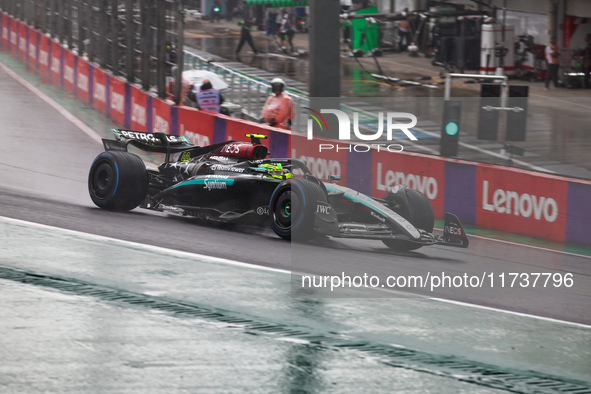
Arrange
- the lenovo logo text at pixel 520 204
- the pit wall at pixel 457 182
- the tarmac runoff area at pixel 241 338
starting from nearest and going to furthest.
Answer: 1. the tarmac runoff area at pixel 241 338
2. the pit wall at pixel 457 182
3. the lenovo logo text at pixel 520 204

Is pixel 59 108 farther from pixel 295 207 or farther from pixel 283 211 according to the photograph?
pixel 295 207

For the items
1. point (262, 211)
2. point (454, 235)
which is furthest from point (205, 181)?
point (454, 235)

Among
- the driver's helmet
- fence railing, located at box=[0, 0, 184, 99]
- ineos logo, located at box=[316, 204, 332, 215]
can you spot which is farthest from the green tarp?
ineos logo, located at box=[316, 204, 332, 215]

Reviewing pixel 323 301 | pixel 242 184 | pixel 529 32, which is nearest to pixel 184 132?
pixel 242 184

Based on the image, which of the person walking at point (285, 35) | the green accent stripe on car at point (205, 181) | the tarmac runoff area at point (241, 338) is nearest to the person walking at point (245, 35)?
the person walking at point (285, 35)

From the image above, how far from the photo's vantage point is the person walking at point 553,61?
2534 cm

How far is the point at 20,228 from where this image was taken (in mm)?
9078

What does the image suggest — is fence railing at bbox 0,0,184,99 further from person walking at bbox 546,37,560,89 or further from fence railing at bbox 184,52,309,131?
person walking at bbox 546,37,560,89

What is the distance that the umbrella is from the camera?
2020cm

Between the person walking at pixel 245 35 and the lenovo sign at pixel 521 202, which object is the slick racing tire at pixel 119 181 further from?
the person walking at pixel 245 35

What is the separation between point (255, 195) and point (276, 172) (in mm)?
354

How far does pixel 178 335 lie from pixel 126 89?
15.0 metres

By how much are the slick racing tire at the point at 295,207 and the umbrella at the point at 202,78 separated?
1159cm

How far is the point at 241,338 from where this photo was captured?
19.4 ft
